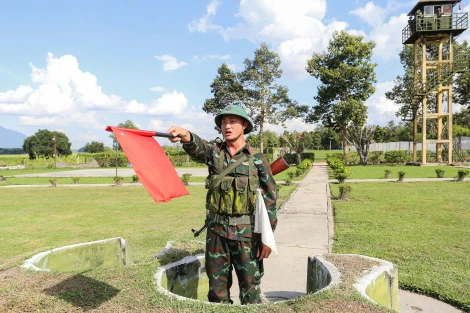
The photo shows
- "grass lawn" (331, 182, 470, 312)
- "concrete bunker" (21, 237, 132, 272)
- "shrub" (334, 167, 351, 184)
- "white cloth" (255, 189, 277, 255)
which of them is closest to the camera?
"white cloth" (255, 189, 277, 255)

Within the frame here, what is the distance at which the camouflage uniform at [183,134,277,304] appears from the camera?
2.83 meters

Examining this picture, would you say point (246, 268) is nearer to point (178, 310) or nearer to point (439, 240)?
point (178, 310)

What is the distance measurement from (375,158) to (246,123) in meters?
33.8

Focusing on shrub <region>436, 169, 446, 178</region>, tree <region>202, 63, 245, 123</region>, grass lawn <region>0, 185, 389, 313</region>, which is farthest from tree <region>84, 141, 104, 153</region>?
shrub <region>436, 169, 446, 178</region>

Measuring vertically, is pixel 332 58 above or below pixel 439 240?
above

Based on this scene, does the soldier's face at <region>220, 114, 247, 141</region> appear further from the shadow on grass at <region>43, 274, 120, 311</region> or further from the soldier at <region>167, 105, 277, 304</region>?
the shadow on grass at <region>43, 274, 120, 311</region>

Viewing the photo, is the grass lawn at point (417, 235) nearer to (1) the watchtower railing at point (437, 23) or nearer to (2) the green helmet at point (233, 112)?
(2) the green helmet at point (233, 112)

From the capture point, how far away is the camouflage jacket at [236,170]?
2.80 m

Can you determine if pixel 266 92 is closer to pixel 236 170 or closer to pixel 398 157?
pixel 398 157

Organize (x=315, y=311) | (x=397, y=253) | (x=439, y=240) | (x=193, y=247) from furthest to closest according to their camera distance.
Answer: (x=439, y=240) → (x=397, y=253) → (x=193, y=247) → (x=315, y=311)

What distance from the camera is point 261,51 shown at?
36625mm

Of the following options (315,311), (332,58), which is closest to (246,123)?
(315,311)

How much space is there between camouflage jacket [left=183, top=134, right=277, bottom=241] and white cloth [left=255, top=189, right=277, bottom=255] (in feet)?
0.41

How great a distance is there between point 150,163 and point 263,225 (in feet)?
3.37
